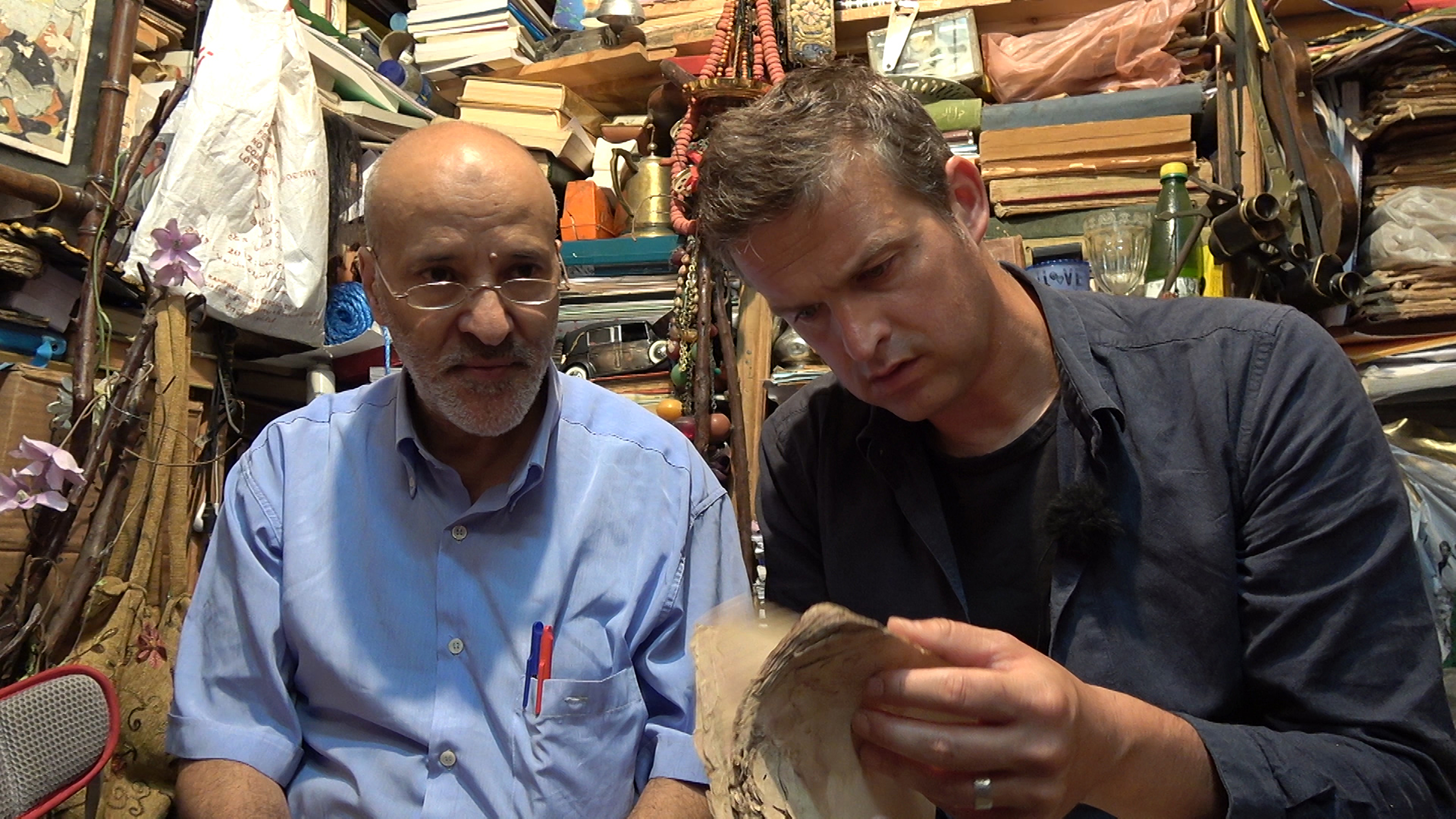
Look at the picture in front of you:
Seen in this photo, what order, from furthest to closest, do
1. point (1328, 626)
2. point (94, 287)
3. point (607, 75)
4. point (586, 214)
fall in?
point (607, 75) → point (586, 214) → point (94, 287) → point (1328, 626)

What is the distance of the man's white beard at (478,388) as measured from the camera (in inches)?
57.5

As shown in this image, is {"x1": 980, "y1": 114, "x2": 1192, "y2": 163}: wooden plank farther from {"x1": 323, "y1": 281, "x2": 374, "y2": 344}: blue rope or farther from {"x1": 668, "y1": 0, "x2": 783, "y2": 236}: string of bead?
{"x1": 323, "y1": 281, "x2": 374, "y2": 344}: blue rope

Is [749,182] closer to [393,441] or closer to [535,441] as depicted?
[535,441]

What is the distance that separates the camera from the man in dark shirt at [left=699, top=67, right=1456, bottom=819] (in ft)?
2.69

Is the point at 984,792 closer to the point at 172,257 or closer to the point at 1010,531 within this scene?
the point at 1010,531

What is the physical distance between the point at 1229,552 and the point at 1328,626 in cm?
12

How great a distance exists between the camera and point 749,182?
3.33ft

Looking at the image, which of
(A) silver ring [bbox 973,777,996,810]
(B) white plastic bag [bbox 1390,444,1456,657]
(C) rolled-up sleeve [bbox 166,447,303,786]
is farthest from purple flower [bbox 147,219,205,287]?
(B) white plastic bag [bbox 1390,444,1456,657]

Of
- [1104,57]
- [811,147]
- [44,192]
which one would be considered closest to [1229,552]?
[811,147]

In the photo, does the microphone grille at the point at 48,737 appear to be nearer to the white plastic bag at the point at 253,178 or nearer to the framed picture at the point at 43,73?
the white plastic bag at the point at 253,178

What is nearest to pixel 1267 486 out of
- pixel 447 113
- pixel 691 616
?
pixel 691 616

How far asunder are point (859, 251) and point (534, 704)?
82 centimetres

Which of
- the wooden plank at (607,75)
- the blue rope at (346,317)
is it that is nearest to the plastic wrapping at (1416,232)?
the wooden plank at (607,75)

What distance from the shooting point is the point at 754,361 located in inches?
107
